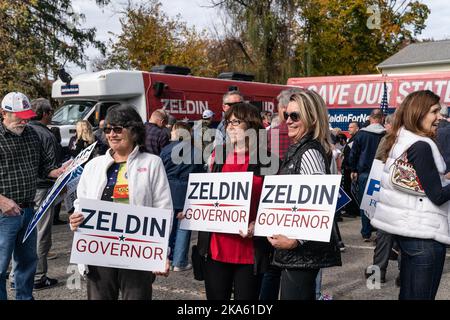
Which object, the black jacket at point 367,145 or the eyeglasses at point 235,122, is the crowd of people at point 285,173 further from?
the black jacket at point 367,145

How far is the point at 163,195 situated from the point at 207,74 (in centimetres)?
3025

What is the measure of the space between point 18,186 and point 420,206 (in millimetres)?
3235

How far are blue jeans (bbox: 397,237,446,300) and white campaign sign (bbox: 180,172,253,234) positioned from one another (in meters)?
1.06

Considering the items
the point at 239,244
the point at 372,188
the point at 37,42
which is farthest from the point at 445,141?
the point at 37,42

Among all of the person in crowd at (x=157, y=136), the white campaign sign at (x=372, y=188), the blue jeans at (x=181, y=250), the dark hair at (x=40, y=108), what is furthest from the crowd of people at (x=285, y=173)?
the person in crowd at (x=157, y=136)

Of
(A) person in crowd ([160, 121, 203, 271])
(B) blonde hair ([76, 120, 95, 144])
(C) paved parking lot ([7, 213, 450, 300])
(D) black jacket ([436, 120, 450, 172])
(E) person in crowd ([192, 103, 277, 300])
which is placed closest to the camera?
(E) person in crowd ([192, 103, 277, 300])

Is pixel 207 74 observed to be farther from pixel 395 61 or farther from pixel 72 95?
pixel 72 95

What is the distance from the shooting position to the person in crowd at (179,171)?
6.81 m

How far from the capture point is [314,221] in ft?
10.6

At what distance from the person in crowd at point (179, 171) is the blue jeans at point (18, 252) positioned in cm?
218

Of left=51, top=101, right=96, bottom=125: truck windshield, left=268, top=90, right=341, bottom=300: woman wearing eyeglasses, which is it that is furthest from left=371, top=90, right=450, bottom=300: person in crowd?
left=51, top=101, right=96, bottom=125: truck windshield

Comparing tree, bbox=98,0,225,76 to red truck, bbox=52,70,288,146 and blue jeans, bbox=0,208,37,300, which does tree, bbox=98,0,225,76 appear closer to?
red truck, bbox=52,70,288,146

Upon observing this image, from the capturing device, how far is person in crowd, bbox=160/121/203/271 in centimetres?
681

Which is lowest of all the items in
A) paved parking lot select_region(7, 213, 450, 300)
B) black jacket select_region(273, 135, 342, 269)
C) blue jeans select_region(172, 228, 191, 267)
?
paved parking lot select_region(7, 213, 450, 300)
